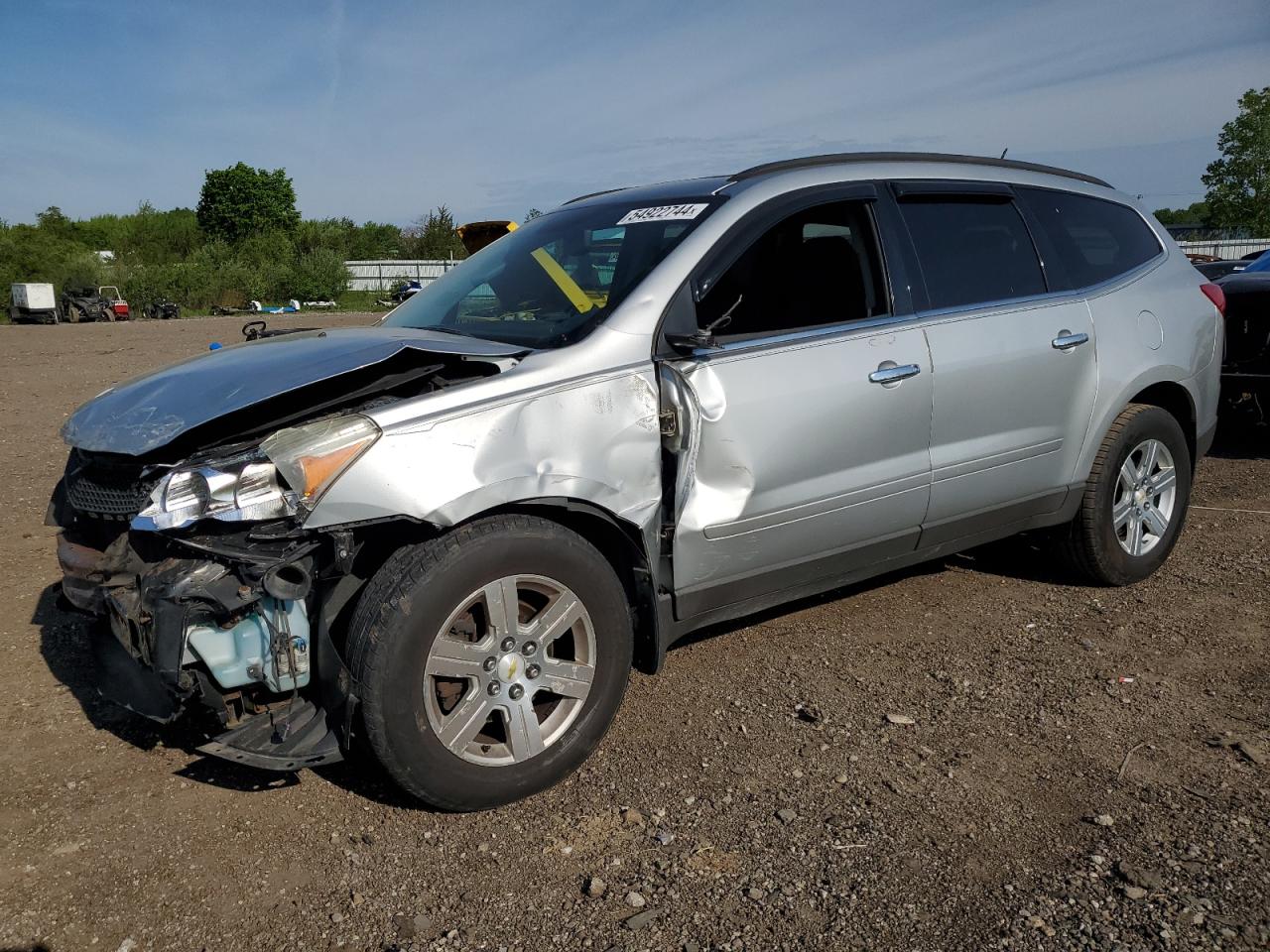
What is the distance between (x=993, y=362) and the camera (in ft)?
13.2

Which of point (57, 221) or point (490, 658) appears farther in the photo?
point (57, 221)

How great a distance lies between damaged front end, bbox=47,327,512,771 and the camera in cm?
267

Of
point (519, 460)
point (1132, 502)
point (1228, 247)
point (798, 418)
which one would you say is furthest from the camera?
point (1228, 247)

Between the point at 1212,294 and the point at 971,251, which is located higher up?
the point at 971,251

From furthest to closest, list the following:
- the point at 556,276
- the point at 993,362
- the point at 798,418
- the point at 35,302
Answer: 1. the point at 35,302
2. the point at 993,362
3. the point at 556,276
4. the point at 798,418

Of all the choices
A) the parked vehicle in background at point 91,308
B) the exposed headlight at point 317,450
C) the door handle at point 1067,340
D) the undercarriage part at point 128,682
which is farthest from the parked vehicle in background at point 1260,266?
the parked vehicle in background at point 91,308

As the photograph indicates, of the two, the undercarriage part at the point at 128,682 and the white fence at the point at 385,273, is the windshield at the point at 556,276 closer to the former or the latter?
the undercarriage part at the point at 128,682

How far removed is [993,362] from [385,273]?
47.8 metres

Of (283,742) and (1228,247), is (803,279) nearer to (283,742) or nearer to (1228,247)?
(283,742)

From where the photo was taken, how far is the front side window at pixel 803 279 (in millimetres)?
3490

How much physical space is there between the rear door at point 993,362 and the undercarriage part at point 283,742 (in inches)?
95.5

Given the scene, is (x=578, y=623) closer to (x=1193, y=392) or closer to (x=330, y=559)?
(x=330, y=559)

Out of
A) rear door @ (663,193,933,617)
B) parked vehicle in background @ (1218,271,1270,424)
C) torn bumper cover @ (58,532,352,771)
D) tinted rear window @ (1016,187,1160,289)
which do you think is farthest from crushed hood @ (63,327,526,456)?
parked vehicle in background @ (1218,271,1270,424)

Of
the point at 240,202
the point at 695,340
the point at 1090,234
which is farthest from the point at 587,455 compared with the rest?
the point at 240,202
